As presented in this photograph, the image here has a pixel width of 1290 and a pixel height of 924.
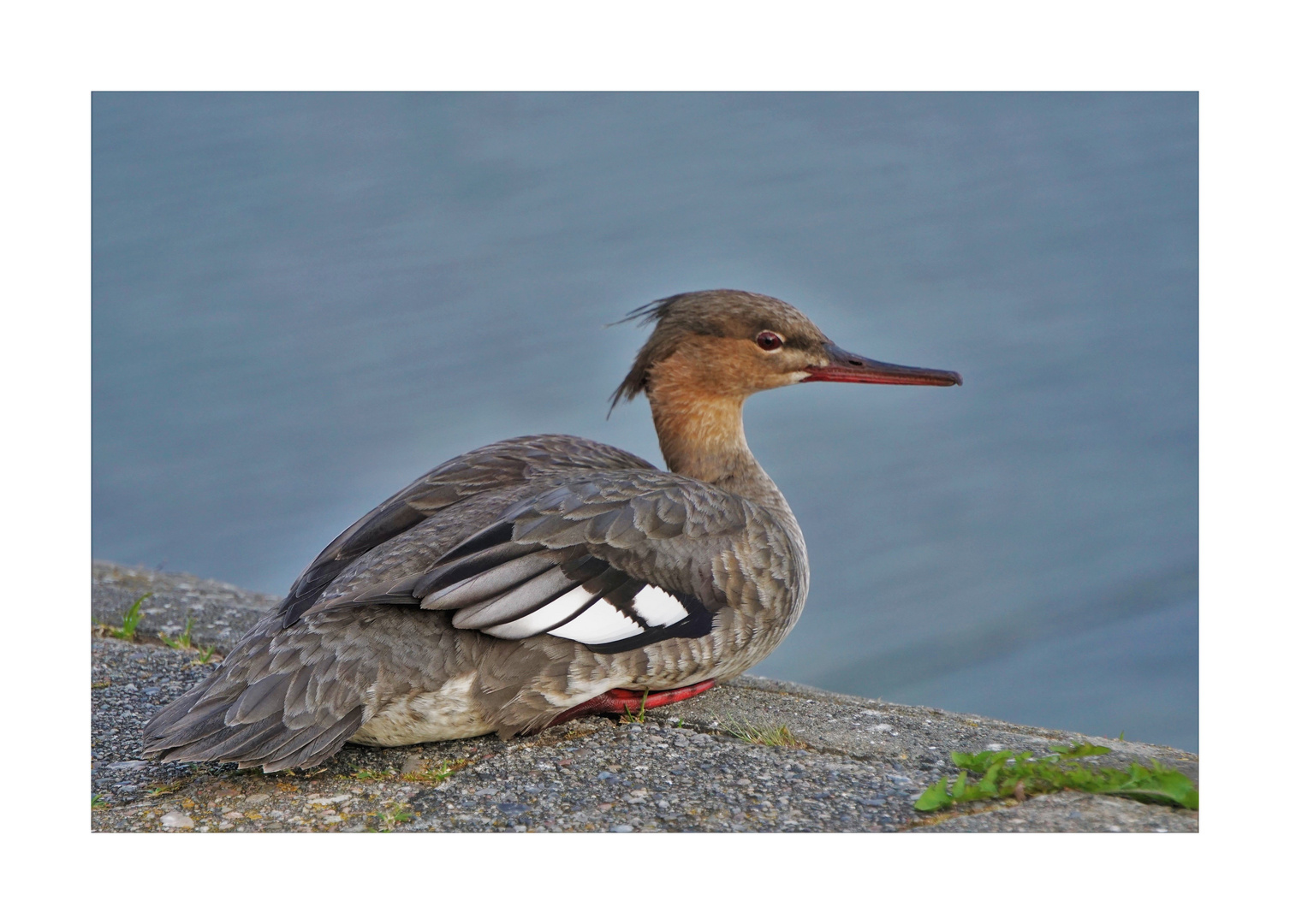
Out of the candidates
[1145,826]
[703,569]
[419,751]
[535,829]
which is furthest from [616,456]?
[1145,826]

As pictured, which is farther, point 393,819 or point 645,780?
point 645,780

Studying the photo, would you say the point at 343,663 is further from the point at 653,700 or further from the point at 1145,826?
the point at 1145,826

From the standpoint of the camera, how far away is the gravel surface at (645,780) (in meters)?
3.35

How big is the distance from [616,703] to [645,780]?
24.9 inches

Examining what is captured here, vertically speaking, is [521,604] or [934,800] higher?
[521,604]

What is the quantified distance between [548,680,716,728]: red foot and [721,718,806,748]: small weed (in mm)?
304

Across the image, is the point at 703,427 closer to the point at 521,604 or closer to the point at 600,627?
the point at 600,627

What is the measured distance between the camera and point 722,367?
518cm

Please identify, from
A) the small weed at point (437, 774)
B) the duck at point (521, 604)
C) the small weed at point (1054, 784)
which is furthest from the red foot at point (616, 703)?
the small weed at point (1054, 784)

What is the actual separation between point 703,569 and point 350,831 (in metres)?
1.63

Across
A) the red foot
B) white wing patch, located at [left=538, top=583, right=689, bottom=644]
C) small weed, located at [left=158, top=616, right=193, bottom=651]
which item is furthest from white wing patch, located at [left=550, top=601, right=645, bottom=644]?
small weed, located at [left=158, top=616, right=193, bottom=651]

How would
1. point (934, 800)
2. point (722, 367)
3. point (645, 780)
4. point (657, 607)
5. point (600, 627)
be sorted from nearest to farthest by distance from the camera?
point (934, 800)
point (645, 780)
point (600, 627)
point (657, 607)
point (722, 367)

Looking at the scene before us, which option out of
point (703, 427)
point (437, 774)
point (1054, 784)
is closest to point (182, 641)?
point (437, 774)

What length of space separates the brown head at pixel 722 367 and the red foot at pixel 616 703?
126 centimetres
